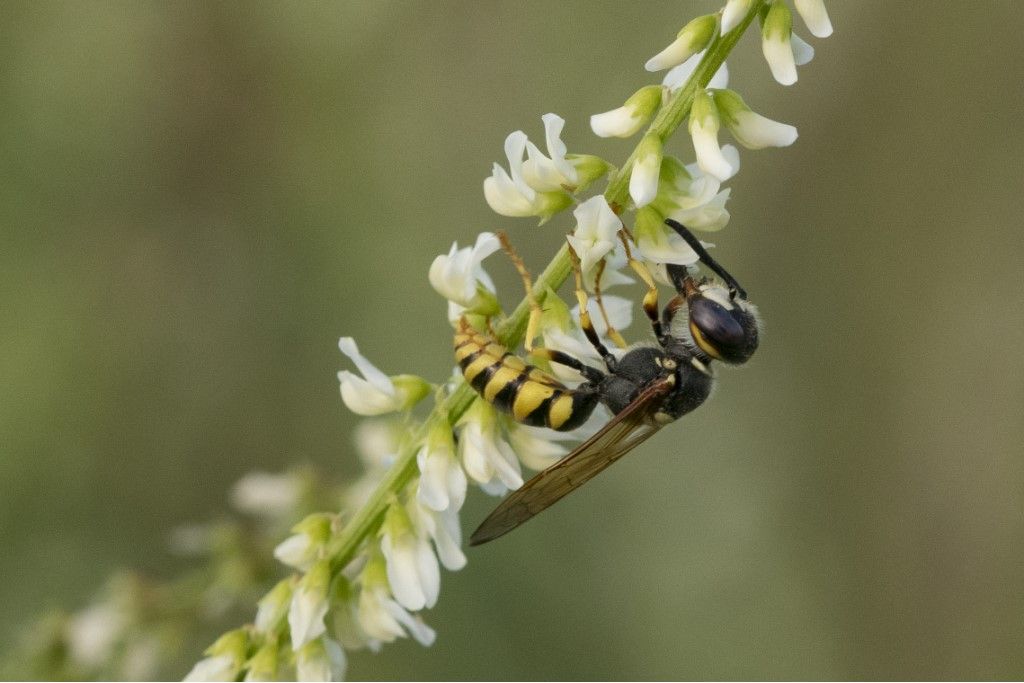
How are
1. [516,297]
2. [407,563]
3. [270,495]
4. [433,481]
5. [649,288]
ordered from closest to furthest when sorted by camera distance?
[433,481] < [407,563] < [649,288] < [270,495] < [516,297]

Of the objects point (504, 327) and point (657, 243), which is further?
point (504, 327)

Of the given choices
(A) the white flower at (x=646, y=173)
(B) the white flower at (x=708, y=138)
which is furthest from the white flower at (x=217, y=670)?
(B) the white flower at (x=708, y=138)

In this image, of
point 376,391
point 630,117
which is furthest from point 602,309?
point 376,391

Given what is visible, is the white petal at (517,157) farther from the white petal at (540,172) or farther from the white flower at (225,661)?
the white flower at (225,661)

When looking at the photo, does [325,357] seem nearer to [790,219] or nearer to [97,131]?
[97,131]

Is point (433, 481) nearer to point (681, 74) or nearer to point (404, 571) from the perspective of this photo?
point (404, 571)

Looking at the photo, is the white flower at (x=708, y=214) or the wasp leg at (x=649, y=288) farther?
the wasp leg at (x=649, y=288)

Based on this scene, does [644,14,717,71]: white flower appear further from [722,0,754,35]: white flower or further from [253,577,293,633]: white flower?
[253,577,293,633]: white flower
